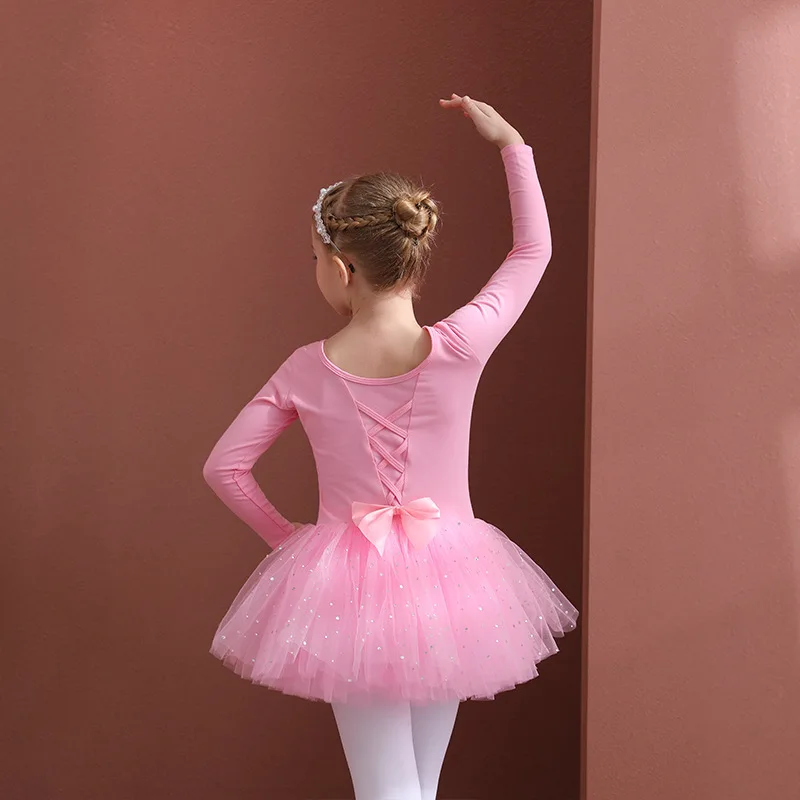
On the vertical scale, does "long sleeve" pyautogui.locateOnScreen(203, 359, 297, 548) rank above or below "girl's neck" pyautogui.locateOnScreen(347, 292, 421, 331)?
below

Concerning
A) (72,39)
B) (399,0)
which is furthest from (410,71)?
(72,39)

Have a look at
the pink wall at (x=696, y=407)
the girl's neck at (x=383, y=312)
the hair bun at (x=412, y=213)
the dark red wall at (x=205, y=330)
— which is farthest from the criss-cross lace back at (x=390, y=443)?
the dark red wall at (x=205, y=330)

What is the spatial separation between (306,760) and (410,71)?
163cm

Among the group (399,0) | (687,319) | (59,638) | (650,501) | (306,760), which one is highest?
(399,0)

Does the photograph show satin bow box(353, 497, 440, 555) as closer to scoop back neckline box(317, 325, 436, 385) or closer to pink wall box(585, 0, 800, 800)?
scoop back neckline box(317, 325, 436, 385)

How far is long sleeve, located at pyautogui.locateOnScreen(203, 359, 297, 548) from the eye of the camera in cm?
166

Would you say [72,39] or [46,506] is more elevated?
[72,39]

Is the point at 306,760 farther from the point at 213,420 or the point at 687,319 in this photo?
the point at 687,319

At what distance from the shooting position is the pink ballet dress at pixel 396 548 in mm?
1534

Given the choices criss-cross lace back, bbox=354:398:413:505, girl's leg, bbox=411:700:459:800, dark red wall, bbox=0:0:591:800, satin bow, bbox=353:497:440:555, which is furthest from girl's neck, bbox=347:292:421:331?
dark red wall, bbox=0:0:591:800

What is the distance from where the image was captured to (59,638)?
104 inches

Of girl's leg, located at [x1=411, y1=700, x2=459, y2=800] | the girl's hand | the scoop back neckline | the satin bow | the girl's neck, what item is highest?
the girl's hand

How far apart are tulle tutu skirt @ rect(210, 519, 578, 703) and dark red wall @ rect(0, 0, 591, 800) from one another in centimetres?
101

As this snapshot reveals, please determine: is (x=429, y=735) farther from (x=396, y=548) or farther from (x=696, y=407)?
(x=696, y=407)
